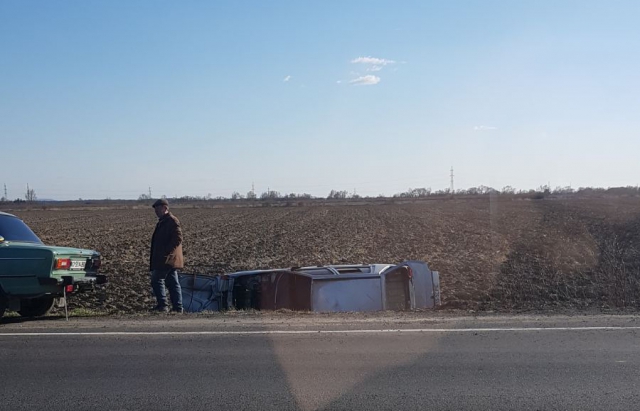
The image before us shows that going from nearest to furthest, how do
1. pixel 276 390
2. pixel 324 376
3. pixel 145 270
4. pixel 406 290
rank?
1. pixel 276 390
2. pixel 324 376
3. pixel 406 290
4. pixel 145 270

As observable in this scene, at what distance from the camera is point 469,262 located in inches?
736

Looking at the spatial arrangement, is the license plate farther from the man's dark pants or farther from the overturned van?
the overturned van

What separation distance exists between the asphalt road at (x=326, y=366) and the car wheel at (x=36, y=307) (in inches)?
46.4

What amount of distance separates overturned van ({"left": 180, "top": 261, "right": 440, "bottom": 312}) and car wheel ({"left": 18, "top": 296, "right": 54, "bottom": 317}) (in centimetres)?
233

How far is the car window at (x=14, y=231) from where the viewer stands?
9.91 meters

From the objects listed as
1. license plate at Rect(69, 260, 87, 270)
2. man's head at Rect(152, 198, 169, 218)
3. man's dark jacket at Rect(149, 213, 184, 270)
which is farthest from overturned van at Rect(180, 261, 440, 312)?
license plate at Rect(69, 260, 87, 270)

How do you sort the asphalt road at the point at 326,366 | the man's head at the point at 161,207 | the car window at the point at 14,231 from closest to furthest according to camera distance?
the asphalt road at the point at 326,366 → the car window at the point at 14,231 → the man's head at the point at 161,207

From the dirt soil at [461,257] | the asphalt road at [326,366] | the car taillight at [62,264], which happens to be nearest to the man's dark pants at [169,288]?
the dirt soil at [461,257]

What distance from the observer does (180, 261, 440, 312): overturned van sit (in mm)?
10945

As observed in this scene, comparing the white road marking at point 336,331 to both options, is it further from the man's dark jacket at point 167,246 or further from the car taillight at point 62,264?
the man's dark jacket at point 167,246

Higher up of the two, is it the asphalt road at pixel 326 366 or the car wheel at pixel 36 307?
the car wheel at pixel 36 307

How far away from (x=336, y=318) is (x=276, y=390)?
3.83 meters

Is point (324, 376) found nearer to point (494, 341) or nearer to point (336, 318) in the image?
point (494, 341)

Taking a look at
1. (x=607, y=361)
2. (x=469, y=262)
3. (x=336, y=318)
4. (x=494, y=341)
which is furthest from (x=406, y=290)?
(x=469, y=262)
